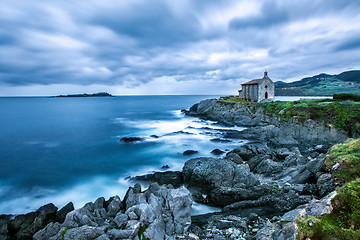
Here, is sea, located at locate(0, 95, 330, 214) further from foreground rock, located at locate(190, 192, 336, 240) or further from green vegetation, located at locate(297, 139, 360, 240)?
green vegetation, located at locate(297, 139, 360, 240)

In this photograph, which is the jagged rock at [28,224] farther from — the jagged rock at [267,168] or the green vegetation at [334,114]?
the green vegetation at [334,114]

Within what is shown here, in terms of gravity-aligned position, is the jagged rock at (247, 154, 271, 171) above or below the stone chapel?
below

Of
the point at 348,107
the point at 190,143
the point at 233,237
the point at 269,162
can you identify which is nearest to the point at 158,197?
the point at 233,237

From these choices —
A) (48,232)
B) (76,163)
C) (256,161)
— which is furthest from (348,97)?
(48,232)

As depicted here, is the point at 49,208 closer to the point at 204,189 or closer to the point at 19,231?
the point at 19,231

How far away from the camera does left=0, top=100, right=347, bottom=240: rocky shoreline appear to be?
751cm

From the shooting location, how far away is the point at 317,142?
2686 cm

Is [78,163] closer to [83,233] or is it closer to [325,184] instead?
[83,233]

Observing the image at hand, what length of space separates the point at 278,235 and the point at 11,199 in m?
18.3

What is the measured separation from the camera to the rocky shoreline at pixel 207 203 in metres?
7.51

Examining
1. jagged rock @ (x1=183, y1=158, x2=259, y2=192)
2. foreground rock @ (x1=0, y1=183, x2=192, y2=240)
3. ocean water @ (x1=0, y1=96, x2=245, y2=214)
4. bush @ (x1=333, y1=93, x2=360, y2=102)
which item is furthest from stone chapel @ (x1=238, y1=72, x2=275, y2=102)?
foreground rock @ (x1=0, y1=183, x2=192, y2=240)

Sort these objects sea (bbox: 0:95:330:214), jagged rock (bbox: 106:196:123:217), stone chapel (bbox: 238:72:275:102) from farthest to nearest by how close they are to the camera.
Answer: stone chapel (bbox: 238:72:275:102) → sea (bbox: 0:95:330:214) → jagged rock (bbox: 106:196:123:217)

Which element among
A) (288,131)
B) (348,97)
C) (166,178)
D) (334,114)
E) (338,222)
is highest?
(348,97)

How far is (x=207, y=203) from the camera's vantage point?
1234 centimetres
